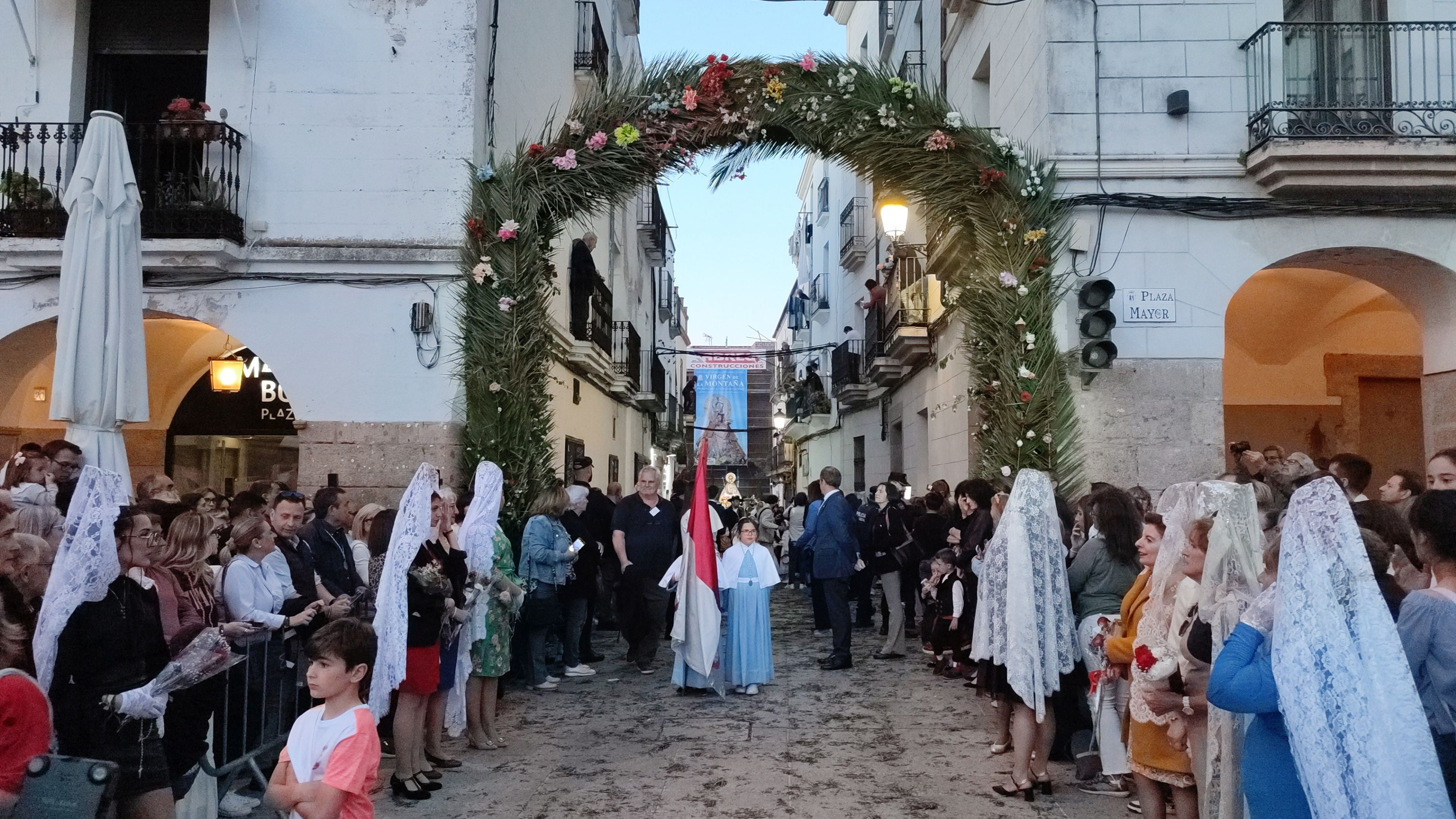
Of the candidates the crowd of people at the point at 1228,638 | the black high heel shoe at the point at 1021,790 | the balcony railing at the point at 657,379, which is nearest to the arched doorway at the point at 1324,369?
the crowd of people at the point at 1228,638

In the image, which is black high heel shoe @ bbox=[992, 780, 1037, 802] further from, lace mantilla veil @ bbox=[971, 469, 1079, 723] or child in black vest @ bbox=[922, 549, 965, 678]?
child in black vest @ bbox=[922, 549, 965, 678]

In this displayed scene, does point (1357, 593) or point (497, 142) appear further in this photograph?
point (497, 142)

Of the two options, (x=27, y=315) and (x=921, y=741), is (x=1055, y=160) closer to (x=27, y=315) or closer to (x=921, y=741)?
(x=921, y=741)

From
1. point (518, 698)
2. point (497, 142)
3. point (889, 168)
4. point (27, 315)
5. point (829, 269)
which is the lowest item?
point (518, 698)

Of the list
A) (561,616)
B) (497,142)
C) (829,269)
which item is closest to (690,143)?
(497,142)

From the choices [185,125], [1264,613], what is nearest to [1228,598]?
[1264,613]

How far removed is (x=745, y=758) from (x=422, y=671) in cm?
216

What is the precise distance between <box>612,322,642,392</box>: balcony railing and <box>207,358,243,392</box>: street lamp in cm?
666

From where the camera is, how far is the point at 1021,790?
5887 mm

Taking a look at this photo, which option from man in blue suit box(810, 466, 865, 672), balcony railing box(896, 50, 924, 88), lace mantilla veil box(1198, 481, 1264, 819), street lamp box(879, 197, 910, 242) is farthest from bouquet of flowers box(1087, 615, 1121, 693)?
balcony railing box(896, 50, 924, 88)

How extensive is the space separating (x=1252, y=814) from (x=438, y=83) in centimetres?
1010

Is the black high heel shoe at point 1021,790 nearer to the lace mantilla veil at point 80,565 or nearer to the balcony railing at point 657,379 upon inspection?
the lace mantilla veil at point 80,565

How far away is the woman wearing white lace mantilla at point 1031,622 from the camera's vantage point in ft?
19.1

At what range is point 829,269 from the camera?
98.0 feet
